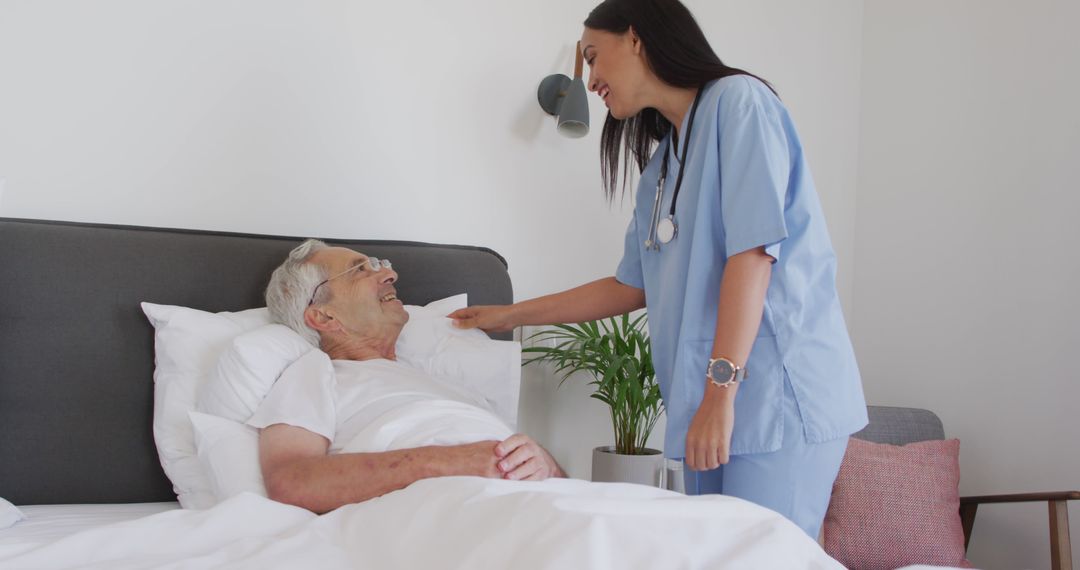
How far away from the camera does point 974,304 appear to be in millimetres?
2572

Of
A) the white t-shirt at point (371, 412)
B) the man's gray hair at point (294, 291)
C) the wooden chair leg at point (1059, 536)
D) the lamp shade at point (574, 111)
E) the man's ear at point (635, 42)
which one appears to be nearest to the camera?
the white t-shirt at point (371, 412)

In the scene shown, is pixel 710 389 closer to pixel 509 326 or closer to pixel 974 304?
pixel 509 326

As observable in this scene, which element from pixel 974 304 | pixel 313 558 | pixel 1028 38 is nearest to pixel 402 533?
pixel 313 558

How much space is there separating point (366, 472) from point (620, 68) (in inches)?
33.8

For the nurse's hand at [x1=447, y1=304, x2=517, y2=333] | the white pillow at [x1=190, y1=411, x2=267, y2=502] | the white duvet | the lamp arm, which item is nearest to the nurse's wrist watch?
the white duvet

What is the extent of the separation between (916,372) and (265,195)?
2164 millimetres

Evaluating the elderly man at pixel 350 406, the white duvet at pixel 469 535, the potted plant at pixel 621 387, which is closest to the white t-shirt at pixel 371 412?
the elderly man at pixel 350 406

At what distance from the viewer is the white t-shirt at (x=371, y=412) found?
4.55 feet

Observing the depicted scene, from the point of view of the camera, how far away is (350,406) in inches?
59.5

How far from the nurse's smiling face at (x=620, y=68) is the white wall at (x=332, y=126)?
0.82m

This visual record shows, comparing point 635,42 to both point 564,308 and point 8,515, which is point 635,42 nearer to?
point 564,308

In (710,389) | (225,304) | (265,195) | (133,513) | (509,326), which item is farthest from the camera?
(265,195)

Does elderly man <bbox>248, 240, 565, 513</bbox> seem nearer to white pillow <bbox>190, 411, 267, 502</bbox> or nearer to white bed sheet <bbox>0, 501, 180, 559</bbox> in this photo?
white pillow <bbox>190, 411, 267, 502</bbox>

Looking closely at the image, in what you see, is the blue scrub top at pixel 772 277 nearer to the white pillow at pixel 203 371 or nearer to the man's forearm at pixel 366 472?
the man's forearm at pixel 366 472
